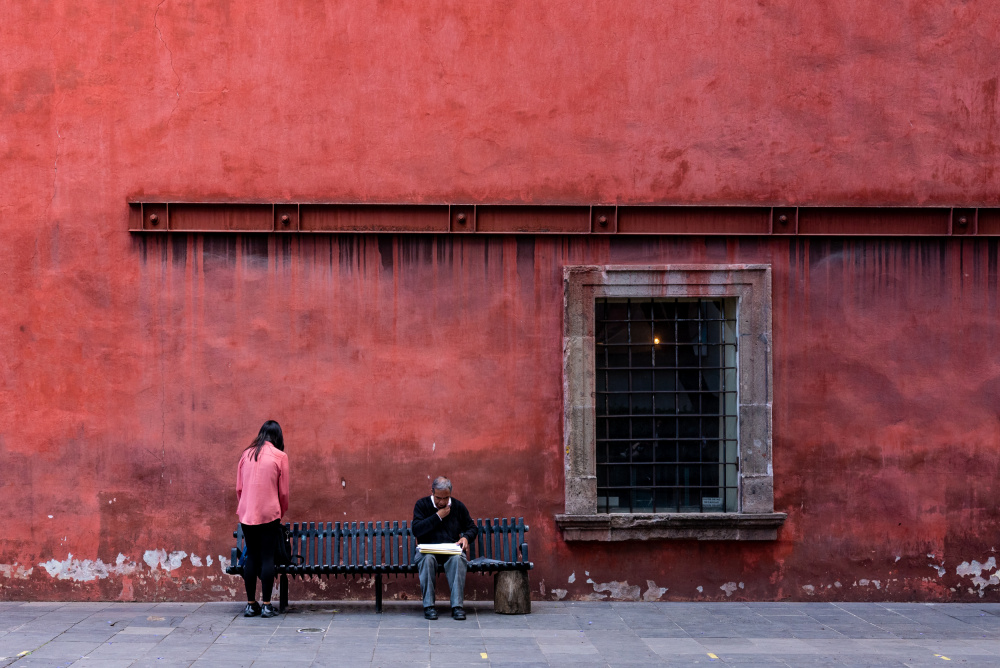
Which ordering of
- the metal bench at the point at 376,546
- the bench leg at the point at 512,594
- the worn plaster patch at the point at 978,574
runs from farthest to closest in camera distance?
the worn plaster patch at the point at 978,574, the metal bench at the point at 376,546, the bench leg at the point at 512,594

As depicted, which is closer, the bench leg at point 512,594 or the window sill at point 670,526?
the bench leg at point 512,594

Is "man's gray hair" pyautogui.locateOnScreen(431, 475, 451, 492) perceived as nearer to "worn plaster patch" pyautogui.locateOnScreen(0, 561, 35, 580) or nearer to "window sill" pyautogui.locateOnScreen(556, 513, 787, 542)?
"window sill" pyautogui.locateOnScreen(556, 513, 787, 542)

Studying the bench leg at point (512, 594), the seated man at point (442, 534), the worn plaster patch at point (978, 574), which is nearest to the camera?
the seated man at point (442, 534)

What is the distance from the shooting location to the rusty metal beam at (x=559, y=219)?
8.95 m

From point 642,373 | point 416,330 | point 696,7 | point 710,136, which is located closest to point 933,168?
point 710,136

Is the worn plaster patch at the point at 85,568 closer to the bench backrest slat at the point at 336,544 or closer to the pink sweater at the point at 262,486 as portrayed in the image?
the pink sweater at the point at 262,486

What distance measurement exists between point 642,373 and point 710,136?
7.52 feet

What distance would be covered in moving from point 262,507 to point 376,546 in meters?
1.17

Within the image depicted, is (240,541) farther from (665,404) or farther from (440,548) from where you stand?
(665,404)

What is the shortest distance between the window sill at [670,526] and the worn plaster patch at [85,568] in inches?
153

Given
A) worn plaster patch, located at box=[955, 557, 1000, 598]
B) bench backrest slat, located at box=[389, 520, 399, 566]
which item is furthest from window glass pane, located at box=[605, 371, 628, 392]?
worn plaster patch, located at box=[955, 557, 1000, 598]

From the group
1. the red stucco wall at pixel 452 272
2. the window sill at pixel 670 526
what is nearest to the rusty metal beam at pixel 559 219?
the red stucco wall at pixel 452 272

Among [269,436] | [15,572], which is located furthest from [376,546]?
[15,572]

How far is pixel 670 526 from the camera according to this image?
351 inches
